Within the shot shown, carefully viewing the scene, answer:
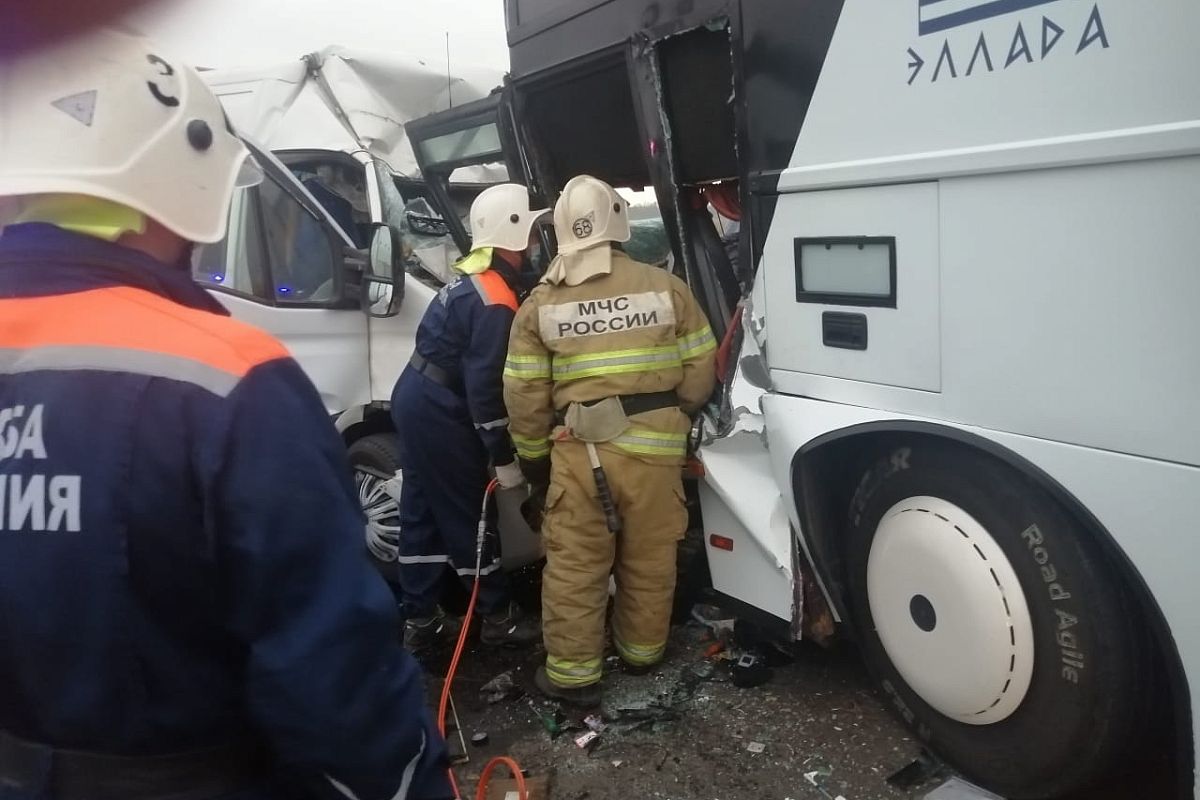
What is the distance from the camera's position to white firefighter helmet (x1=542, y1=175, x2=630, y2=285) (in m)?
3.19

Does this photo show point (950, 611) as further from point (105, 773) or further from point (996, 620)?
point (105, 773)

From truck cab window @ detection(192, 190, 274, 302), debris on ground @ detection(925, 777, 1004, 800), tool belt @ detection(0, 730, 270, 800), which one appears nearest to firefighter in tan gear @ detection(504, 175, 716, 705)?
debris on ground @ detection(925, 777, 1004, 800)

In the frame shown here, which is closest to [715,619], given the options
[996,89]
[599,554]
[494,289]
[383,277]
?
[599,554]

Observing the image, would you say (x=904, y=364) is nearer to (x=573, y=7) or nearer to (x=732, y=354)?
(x=732, y=354)

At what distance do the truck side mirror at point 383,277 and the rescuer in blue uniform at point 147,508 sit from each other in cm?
287

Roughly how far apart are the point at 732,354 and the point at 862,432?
0.76 m

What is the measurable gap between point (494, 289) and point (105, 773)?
2.58 meters

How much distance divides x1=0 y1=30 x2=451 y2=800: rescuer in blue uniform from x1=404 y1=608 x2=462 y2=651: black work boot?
107 inches

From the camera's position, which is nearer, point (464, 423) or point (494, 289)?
point (494, 289)

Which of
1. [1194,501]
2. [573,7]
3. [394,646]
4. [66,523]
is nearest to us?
[66,523]

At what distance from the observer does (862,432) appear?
94.2 inches

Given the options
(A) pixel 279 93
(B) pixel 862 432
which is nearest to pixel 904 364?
(B) pixel 862 432

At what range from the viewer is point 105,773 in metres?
1.10

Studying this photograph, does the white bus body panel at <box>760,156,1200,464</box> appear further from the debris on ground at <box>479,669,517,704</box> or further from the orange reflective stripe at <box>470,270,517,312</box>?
the debris on ground at <box>479,669,517,704</box>
